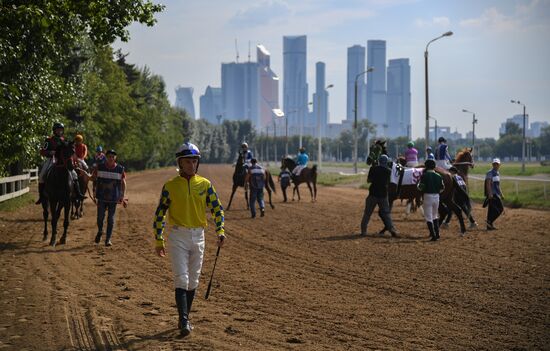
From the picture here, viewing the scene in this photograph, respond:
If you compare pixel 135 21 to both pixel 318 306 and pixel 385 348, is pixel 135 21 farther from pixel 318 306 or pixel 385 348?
pixel 385 348

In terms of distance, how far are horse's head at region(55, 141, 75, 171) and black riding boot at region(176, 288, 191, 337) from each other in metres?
8.32

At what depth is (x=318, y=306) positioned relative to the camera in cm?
954

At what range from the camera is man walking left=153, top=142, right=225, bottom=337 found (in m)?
7.88

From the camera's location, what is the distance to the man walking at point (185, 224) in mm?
7883

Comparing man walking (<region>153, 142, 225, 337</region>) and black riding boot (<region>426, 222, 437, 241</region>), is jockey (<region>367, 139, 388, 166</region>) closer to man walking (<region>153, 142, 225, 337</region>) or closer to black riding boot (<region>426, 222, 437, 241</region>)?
black riding boot (<region>426, 222, 437, 241</region>)

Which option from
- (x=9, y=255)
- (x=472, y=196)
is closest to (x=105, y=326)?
(x=9, y=255)

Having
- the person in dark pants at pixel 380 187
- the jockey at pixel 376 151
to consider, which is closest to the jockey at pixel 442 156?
the jockey at pixel 376 151

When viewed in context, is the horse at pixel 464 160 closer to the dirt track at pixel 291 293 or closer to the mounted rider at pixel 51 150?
the dirt track at pixel 291 293

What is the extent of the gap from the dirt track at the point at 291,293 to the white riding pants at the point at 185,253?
61 cm

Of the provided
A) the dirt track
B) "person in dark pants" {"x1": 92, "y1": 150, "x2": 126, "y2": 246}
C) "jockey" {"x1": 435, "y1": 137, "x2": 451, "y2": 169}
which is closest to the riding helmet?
the dirt track

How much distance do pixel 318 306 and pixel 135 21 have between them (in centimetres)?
1143

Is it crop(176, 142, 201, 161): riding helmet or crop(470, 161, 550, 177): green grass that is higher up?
crop(176, 142, 201, 161): riding helmet

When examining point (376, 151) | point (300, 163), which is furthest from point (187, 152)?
point (300, 163)

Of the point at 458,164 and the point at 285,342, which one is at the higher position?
the point at 458,164
